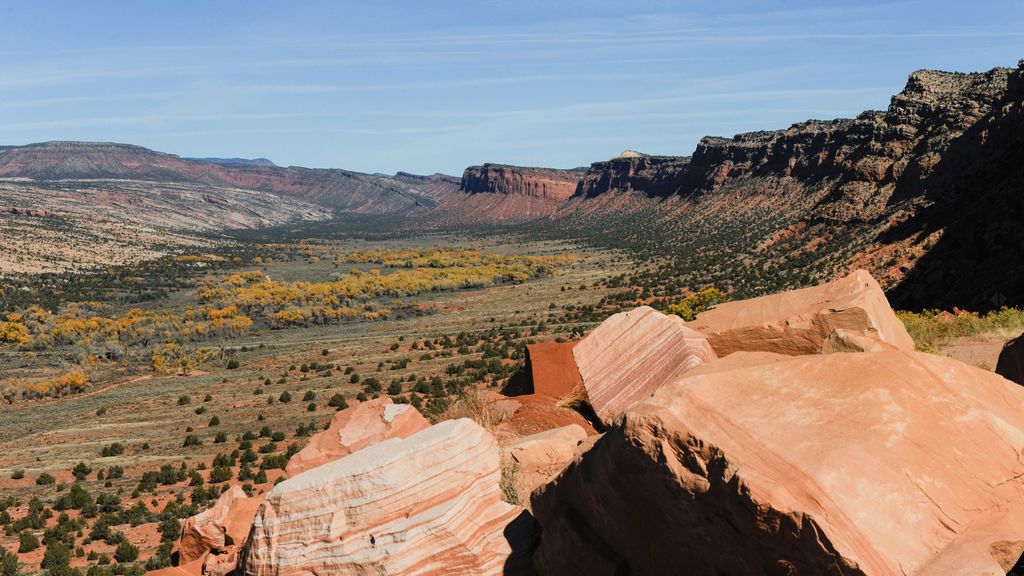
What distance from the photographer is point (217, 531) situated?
1195 centimetres

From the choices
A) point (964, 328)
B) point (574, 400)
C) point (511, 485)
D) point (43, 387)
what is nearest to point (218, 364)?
point (43, 387)

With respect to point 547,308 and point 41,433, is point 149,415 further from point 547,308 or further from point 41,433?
point 547,308

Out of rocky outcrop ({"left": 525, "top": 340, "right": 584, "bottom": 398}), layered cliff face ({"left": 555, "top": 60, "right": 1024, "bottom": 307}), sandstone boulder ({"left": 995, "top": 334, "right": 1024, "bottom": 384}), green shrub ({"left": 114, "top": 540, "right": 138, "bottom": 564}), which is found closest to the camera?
sandstone boulder ({"left": 995, "top": 334, "right": 1024, "bottom": 384})

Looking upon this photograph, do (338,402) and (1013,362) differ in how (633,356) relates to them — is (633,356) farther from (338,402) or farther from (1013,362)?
(338,402)

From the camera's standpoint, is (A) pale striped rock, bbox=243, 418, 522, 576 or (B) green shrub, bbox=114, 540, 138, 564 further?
(B) green shrub, bbox=114, 540, 138, 564

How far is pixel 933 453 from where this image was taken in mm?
5031

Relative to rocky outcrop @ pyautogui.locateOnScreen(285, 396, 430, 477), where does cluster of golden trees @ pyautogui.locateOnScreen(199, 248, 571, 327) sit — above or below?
below

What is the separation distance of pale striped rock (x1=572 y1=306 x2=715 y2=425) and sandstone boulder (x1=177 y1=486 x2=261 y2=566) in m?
5.90

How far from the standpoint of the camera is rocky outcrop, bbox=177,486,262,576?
38.0 ft

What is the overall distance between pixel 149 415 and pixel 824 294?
110 feet

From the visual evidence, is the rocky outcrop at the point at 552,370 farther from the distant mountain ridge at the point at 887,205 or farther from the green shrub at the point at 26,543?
the distant mountain ridge at the point at 887,205

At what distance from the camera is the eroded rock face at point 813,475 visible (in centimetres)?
463

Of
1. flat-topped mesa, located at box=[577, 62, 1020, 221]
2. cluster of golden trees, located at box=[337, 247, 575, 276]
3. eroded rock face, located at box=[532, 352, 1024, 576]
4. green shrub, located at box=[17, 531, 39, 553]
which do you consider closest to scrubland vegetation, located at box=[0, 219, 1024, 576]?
green shrub, located at box=[17, 531, 39, 553]

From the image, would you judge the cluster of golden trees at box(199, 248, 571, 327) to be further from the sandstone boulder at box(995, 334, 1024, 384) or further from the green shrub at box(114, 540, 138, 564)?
the sandstone boulder at box(995, 334, 1024, 384)
